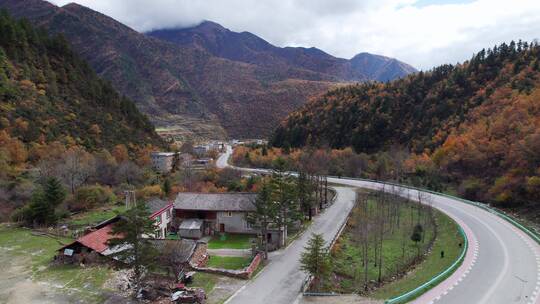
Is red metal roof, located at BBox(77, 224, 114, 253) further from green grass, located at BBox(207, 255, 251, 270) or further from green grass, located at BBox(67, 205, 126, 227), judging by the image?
green grass, located at BBox(207, 255, 251, 270)

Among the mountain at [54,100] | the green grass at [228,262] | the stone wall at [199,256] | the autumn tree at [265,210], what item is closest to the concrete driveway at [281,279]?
the autumn tree at [265,210]

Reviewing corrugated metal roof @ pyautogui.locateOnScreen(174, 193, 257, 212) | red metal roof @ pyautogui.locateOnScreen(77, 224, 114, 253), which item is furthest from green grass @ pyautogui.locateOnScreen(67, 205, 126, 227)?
red metal roof @ pyautogui.locateOnScreen(77, 224, 114, 253)

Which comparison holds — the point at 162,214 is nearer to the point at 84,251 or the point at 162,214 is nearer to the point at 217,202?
the point at 217,202

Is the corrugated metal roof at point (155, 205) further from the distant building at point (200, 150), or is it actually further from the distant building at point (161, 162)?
the distant building at point (200, 150)

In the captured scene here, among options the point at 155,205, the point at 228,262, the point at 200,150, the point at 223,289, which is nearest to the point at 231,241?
the point at 228,262

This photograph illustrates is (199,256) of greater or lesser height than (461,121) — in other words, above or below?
below
